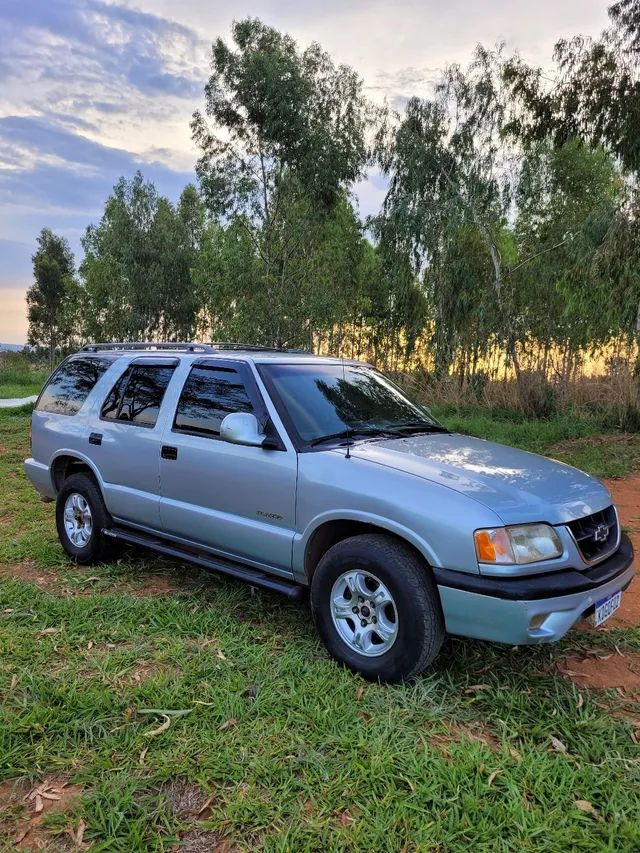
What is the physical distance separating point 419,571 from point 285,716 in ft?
3.03

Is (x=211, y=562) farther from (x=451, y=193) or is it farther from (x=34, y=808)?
(x=451, y=193)

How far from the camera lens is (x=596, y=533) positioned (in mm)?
3117

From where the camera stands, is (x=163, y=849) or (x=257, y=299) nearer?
(x=163, y=849)

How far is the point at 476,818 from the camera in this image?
7.32 ft

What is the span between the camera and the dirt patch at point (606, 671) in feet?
10.4

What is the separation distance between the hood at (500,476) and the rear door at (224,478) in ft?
1.85

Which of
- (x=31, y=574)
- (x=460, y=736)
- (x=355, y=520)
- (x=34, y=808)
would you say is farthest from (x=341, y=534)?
(x=31, y=574)

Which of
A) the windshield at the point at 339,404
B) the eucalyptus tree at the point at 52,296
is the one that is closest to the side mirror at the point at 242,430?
the windshield at the point at 339,404

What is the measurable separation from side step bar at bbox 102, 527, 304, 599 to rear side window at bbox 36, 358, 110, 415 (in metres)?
1.19

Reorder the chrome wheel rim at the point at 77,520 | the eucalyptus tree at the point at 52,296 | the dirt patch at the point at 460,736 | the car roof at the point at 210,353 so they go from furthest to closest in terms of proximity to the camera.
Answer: the eucalyptus tree at the point at 52,296 < the chrome wheel rim at the point at 77,520 < the car roof at the point at 210,353 < the dirt patch at the point at 460,736

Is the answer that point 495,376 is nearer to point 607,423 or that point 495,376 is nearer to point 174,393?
point 607,423

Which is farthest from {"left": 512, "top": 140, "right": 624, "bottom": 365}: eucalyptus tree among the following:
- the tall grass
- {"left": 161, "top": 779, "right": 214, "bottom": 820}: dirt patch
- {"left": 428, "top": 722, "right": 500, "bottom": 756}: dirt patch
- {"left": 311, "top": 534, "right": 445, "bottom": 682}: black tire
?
the tall grass

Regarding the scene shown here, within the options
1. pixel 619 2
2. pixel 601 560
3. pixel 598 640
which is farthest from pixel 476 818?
pixel 619 2

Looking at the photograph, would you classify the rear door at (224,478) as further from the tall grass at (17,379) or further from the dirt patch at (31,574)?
the tall grass at (17,379)
